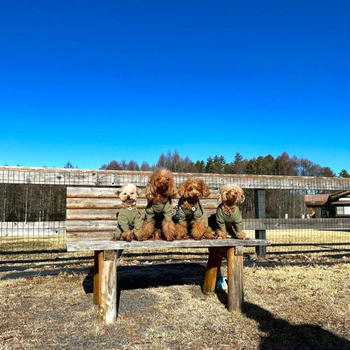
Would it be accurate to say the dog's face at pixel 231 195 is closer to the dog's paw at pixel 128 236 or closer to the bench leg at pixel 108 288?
the dog's paw at pixel 128 236

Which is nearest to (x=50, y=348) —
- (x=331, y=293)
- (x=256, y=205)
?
(x=331, y=293)

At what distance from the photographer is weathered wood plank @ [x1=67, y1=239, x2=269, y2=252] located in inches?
118

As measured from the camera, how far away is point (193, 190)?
146 inches

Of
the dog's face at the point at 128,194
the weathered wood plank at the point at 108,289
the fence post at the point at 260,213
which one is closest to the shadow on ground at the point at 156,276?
the weathered wood plank at the point at 108,289

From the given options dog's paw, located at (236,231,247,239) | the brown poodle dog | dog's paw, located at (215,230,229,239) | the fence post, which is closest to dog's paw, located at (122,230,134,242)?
the brown poodle dog

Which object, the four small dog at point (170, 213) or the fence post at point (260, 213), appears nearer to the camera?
the four small dog at point (170, 213)

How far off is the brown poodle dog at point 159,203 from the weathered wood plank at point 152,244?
273 mm

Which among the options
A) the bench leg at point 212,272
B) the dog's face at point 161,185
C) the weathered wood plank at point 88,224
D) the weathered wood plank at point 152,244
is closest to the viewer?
the weathered wood plank at point 152,244

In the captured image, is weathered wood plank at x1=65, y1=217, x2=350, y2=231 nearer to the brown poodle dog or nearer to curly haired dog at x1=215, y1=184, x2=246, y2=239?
the brown poodle dog

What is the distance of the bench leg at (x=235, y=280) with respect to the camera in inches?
138

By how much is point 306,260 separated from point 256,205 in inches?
58.7

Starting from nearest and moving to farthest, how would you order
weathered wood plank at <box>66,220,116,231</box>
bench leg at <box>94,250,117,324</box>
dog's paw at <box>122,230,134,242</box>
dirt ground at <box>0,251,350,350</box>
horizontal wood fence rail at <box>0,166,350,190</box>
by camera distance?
dirt ground at <box>0,251,350,350</box> → bench leg at <box>94,250,117,324</box> → dog's paw at <box>122,230,134,242</box> → weathered wood plank at <box>66,220,116,231</box> → horizontal wood fence rail at <box>0,166,350,190</box>

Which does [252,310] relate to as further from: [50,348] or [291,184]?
[291,184]

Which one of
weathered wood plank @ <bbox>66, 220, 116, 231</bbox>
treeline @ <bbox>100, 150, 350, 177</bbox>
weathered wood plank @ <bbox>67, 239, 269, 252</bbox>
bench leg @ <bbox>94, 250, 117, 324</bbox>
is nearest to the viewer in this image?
weathered wood plank @ <bbox>67, 239, 269, 252</bbox>
